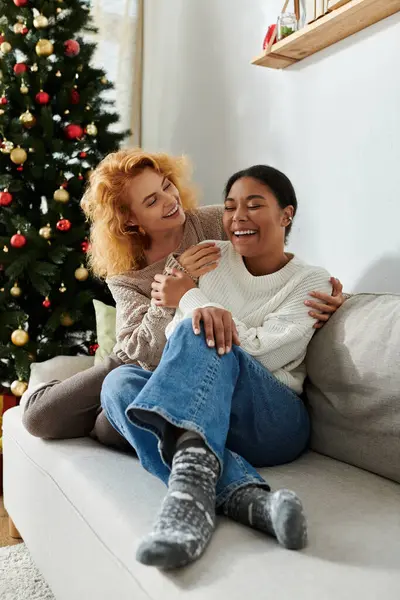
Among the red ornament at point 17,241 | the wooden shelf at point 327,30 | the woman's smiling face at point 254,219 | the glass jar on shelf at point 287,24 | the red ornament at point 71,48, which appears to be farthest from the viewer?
the red ornament at point 71,48

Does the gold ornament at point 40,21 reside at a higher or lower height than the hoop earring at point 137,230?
higher

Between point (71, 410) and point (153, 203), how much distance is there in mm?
635

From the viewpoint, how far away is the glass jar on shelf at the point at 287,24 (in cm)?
210

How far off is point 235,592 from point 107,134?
2.22m

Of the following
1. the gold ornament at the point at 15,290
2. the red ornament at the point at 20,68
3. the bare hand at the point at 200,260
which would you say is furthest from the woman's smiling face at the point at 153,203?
the red ornament at the point at 20,68

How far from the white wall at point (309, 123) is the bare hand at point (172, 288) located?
2.08 feet

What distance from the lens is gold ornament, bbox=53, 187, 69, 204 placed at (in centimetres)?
256

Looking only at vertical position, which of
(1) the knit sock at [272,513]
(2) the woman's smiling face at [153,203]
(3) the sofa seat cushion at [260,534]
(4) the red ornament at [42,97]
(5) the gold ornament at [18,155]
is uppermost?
(4) the red ornament at [42,97]

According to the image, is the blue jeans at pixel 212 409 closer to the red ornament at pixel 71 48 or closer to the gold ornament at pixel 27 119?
the gold ornament at pixel 27 119

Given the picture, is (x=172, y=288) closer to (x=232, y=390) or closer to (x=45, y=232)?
(x=232, y=390)

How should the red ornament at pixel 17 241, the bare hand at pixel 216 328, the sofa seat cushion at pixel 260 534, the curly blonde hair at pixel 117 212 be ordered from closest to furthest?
1. the sofa seat cushion at pixel 260 534
2. the bare hand at pixel 216 328
3. the curly blonde hair at pixel 117 212
4. the red ornament at pixel 17 241

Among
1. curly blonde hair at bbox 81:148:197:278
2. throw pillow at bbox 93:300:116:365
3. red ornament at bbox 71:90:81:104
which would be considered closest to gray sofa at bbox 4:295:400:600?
throw pillow at bbox 93:300:116:365

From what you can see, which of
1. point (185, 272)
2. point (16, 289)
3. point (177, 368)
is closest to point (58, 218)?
point (16, 289)

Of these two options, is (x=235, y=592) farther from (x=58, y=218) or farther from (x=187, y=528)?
(x=58, y=218)
